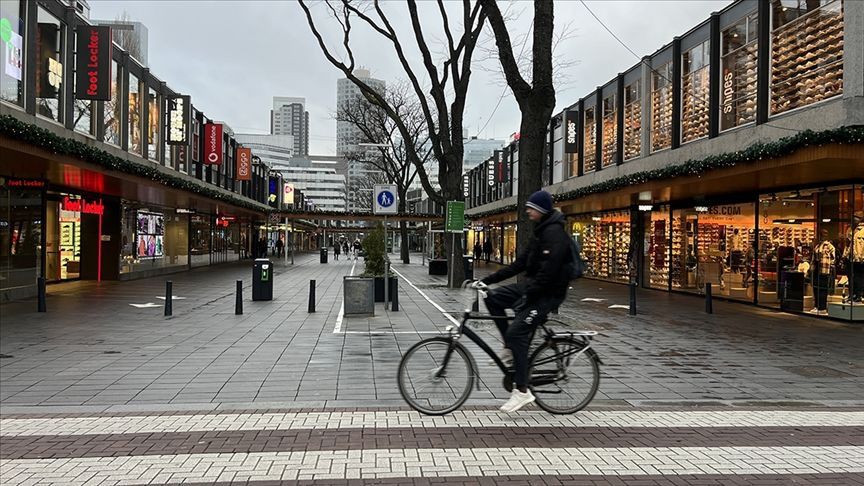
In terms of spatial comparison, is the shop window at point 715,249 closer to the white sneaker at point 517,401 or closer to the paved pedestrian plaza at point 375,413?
the paved pedestrian plaza at point 375,413

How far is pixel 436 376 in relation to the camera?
566cm

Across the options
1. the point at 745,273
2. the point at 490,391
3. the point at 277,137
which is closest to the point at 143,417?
the point at 490,391

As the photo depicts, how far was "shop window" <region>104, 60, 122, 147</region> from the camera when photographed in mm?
21166

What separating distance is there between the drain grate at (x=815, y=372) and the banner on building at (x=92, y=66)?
705 inches

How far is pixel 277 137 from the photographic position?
557ft

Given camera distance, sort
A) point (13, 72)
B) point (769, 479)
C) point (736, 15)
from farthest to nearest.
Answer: point (736, 15) → point (13, 72) → point (769, 479)

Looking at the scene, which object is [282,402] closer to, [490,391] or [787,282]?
[490,391]

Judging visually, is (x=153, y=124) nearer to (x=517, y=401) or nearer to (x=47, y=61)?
(x=47, y=61)

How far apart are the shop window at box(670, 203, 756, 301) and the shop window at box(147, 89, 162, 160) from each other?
817 inches

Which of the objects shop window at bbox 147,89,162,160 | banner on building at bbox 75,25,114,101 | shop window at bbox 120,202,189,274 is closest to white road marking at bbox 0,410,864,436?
banner on building at bbox 75,25,114,101

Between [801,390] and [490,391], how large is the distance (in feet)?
12.1

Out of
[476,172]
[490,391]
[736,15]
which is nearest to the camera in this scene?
[490,391]

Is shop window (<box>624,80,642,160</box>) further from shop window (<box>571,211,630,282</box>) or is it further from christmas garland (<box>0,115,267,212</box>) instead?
christmas garland (<box>0,115,267,212</box>)

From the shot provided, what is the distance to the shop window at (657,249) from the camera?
2211 cm
